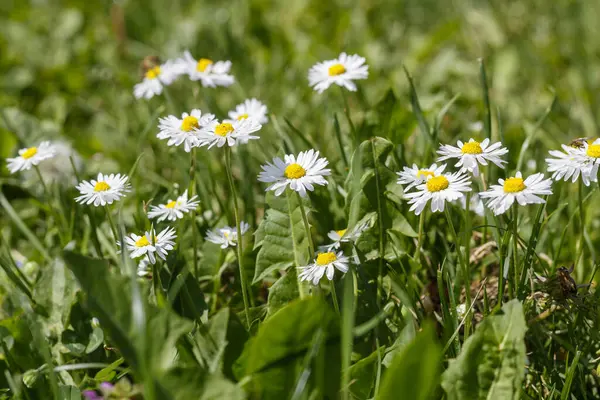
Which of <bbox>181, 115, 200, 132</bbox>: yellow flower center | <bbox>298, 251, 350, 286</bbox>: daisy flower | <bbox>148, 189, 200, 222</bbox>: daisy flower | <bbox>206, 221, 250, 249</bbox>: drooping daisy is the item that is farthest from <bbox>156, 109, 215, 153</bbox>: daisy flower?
<bbox>298, 251, 350, 286</bbox>: daisy flower

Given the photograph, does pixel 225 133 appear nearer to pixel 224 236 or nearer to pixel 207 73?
pixel 224 236

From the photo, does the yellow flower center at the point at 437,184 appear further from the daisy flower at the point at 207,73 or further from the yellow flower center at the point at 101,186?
the daisy flower at the point at 207,73

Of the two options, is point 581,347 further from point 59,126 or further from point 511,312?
point 59,126

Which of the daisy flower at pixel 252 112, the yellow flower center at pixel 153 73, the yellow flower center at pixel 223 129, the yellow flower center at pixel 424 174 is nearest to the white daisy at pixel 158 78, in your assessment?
the yellow flower center at pixel 153 73

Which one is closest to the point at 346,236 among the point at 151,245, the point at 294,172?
the point at 294,172

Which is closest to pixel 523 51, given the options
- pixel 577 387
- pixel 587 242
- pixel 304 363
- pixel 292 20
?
pixel 292 20
